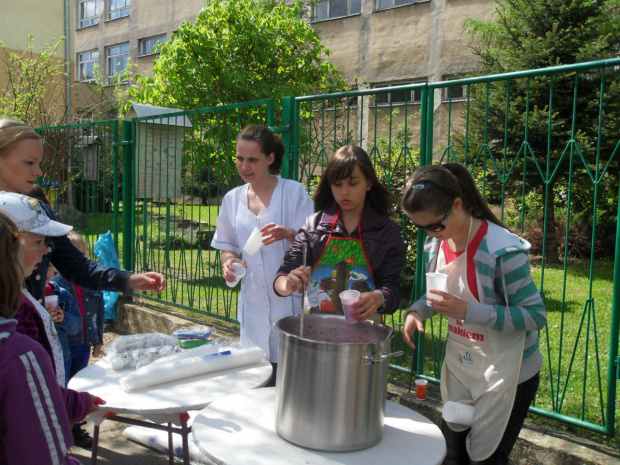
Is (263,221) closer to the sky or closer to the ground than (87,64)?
closer to the ground

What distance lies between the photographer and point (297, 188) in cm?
293

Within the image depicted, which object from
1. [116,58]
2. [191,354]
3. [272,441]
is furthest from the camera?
[116,58]

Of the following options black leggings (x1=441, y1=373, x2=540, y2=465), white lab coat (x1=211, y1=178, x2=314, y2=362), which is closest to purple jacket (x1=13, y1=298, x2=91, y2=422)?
white lab coat (x1=211, y1=178, x2=314, y2=362)

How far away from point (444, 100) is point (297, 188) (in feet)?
36.1

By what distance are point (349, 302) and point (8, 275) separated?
1.02 m

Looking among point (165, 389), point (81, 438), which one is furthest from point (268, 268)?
point (81, 438)

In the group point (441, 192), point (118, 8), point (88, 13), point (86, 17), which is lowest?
point (441, 192)

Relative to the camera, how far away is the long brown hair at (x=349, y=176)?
2.37 meters

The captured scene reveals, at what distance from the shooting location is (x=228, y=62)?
8008 millimetres

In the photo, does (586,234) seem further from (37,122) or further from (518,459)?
(37,122)

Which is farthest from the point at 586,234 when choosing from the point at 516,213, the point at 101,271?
the point at 101,271

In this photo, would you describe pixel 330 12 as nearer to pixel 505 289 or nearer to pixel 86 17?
pixel 86 17

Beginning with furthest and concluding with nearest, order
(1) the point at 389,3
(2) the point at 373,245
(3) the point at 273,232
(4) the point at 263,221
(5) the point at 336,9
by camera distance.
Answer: (5) the point at 336,9 → (1) the point at 389,3 → (4) the point at 263,221 → (3) the point at 273,232 → (2) the point at 373,245

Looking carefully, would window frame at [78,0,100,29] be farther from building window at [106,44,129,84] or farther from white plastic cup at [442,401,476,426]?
white plastic cup at [442,401,476,426]
